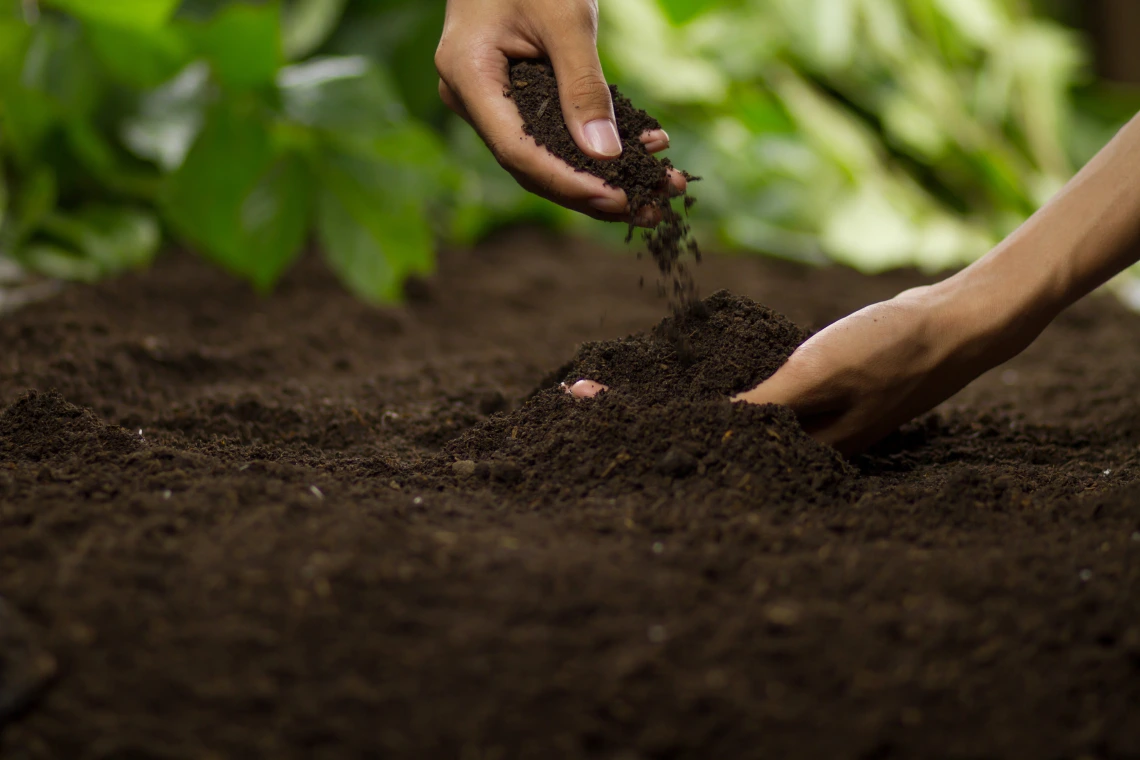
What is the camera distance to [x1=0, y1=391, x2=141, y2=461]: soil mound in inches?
45.9

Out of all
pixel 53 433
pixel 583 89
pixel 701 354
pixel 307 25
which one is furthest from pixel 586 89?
pixel 307 25

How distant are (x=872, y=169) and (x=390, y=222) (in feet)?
6.79

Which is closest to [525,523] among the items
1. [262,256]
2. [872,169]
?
[262,256]

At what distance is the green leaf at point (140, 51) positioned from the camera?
2254 millimetres

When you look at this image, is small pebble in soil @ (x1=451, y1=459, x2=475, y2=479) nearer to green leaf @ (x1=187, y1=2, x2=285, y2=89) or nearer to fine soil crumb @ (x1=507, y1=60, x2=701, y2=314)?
fine soil crumb @ (x1=507, y1=60, x2=701, y2=314)

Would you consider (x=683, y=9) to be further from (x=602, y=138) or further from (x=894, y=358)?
(x=894, y=358)

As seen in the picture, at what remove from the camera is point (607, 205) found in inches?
46.7

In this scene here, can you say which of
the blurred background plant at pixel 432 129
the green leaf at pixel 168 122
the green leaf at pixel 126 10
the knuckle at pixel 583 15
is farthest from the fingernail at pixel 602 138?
the green leaf at pixel 168 122

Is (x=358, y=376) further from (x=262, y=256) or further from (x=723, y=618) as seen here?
(x=723, y=618)

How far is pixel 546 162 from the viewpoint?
1181mm

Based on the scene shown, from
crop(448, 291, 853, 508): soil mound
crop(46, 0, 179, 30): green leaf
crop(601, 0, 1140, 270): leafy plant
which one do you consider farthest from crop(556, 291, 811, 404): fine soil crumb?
crop(601, 0, 1140, 270): leafy plant

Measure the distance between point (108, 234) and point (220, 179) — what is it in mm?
525

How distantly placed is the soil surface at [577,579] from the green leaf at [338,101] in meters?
1.05

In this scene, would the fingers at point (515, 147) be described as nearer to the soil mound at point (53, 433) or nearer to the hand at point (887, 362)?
the hand at point (887, 362)
